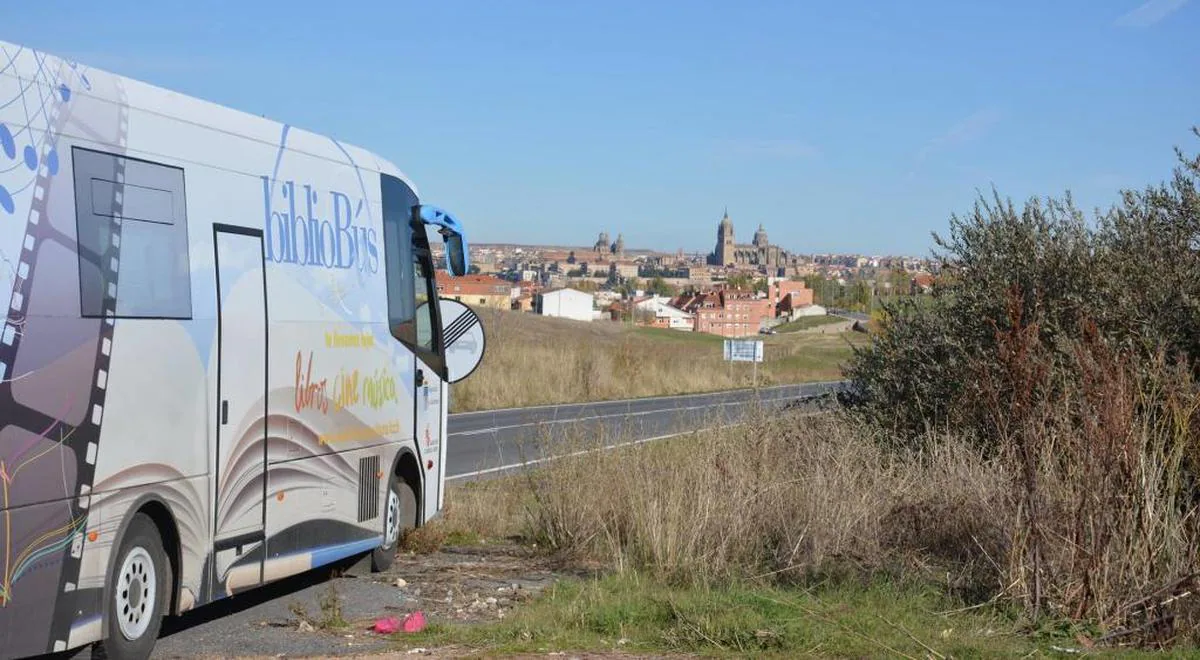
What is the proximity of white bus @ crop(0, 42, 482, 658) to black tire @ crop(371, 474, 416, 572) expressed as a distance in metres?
0.04

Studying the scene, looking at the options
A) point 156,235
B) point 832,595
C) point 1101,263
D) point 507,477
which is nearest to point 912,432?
point 1101,263

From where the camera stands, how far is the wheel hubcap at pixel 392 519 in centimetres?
1117

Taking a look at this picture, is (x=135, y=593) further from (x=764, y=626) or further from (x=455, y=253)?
(x=455, y=253)

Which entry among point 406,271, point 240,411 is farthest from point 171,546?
point 406,271

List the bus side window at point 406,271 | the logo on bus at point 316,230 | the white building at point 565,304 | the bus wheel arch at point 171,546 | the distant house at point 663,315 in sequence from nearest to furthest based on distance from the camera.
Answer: the bus wheel arch at point 171,546 < the logo on bus at point 316,230 < the bus side window at point 406,271 < the white building at point 565,304 < the distant house at point 663,315

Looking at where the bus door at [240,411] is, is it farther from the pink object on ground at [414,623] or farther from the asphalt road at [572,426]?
the asphalt road at [572,426]

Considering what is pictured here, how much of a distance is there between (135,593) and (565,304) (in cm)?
14669

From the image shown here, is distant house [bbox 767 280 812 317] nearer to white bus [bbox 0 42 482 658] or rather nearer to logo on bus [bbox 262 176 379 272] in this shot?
logo on bus [bbox 262 176 379 272]

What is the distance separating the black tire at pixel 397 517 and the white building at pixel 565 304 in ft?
453

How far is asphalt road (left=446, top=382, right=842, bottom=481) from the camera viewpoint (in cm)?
1266

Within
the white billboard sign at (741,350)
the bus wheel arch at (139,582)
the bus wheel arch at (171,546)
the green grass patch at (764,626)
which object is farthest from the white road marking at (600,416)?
the bus wheel arch at (139,582)

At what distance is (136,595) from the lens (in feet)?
25.4

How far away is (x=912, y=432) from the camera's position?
16.0 meters

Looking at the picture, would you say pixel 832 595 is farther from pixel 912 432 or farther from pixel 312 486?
pixel 912 432
